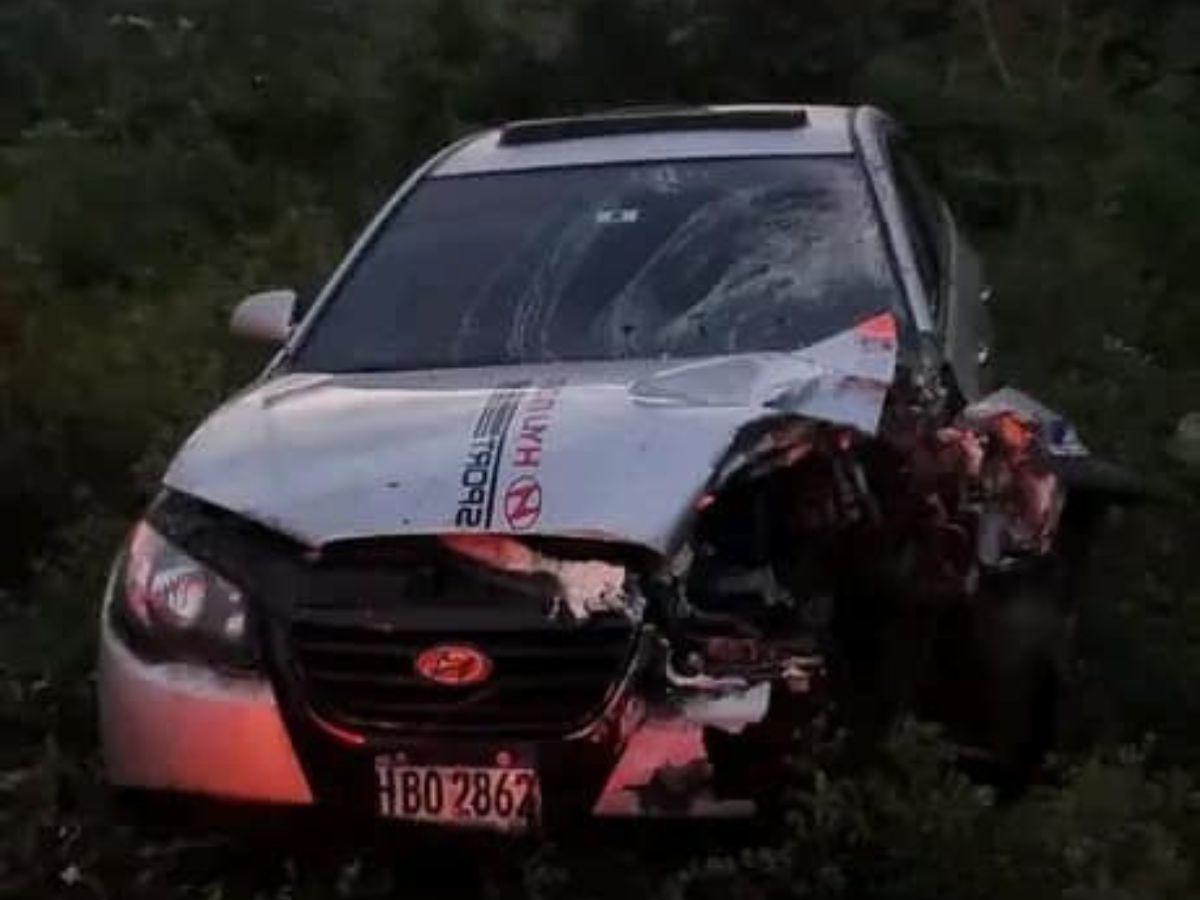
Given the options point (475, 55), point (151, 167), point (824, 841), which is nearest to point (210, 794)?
point (824, 841)

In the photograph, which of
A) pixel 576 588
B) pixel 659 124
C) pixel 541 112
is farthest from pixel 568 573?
pixel 541 112

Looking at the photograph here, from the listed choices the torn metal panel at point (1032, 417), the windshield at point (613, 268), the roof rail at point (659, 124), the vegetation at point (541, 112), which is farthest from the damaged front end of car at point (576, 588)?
the roof rail at point (659, 124)

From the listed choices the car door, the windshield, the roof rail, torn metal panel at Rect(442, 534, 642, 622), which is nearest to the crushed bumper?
torn metal panel at Rect(442, 534, 642, 622)

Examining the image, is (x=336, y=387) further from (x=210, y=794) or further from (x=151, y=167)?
A: (x=151, y=167)

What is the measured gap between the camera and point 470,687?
18.3 ft

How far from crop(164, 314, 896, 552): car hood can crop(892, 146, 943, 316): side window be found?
741 millimetres

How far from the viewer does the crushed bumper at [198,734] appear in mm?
5645

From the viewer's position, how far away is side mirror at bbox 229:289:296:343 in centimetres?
753

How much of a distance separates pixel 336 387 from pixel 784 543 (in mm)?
1317

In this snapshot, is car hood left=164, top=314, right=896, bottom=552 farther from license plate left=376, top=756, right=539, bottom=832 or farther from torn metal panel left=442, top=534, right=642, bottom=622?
license plate left=376, top=756, right=539, bottom=832

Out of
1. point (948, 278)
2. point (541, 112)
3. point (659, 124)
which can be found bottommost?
point (541, 112)

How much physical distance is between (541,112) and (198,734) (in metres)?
8.26

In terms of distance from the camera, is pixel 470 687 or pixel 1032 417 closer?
pixel 470 687

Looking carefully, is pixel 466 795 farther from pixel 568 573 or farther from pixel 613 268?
pixel 613 268
